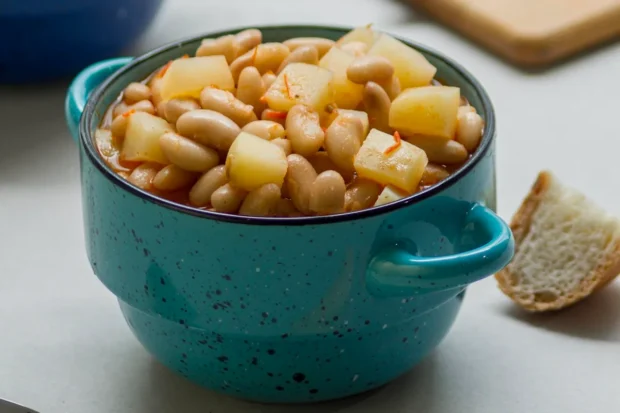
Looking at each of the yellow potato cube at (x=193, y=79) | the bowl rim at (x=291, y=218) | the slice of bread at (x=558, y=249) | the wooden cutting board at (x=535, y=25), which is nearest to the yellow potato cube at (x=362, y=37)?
the bowl rim at (x=291, y=218)

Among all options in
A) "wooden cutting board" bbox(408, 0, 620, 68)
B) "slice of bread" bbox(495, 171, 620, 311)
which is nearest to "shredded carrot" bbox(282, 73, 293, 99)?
"slice of bread" bbox(495, 171, 620, 311)

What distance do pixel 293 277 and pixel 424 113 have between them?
0.19 metres

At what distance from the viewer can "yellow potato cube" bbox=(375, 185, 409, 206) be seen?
2.57 feet

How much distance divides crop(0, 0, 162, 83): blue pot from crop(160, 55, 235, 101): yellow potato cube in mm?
596

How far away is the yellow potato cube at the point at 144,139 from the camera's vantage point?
2.70 feet

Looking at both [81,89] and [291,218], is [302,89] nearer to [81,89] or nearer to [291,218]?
[291,218]

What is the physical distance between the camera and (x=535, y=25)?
65.3 inches

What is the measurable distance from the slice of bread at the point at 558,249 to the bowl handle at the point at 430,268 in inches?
12.1

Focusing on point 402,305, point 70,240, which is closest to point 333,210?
point 402,305

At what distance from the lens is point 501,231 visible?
0.78 meters

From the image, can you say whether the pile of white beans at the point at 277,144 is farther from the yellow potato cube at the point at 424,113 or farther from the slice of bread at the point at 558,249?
the slice of bread at the point at 558,249

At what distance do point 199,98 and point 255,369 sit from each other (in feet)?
0.83

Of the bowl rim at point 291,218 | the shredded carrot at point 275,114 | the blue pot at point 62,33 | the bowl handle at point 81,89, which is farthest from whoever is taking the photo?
the blue pot at point 62,33

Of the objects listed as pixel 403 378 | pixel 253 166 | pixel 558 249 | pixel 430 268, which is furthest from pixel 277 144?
pixel 558 249
